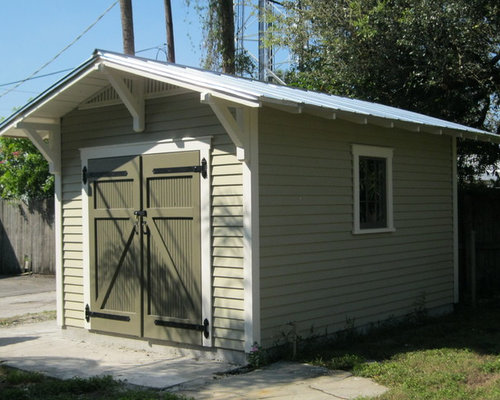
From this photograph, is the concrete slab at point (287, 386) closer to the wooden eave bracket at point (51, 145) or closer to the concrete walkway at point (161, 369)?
the concrete walkway at point (161, 369)

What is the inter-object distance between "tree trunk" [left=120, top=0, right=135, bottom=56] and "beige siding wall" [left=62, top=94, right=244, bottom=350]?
7373 millimetres

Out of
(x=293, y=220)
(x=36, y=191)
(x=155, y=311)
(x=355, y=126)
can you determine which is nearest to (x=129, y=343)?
(x=155, y=311)

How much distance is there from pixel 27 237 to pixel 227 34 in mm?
6909

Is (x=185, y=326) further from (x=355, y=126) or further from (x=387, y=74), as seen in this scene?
(x=387, y=74)

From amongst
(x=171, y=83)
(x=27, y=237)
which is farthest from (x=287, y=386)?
(x=27, y=237)

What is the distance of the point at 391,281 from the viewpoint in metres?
8.80

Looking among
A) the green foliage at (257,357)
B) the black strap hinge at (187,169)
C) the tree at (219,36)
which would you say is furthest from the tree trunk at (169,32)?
the green foliage at (257,357)

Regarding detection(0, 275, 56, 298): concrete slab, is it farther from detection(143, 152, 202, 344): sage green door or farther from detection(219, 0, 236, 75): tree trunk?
detection(219, 0, 236, 75): tree trunk

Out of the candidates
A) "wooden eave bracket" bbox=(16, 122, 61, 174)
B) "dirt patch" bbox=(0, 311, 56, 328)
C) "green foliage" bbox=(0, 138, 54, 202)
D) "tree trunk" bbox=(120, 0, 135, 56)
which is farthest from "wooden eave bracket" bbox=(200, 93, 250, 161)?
"tree trunk" bbox=(120, 0, 135, 56)

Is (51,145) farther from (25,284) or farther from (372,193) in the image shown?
(25,284)

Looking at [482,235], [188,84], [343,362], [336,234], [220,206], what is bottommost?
[343,362]

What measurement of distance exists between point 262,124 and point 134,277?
247 cm

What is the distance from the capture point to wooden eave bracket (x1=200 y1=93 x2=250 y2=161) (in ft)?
21.3

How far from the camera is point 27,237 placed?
50.2 feet
